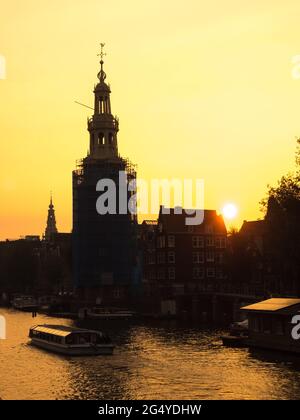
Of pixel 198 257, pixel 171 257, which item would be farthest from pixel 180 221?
pixel 198 257

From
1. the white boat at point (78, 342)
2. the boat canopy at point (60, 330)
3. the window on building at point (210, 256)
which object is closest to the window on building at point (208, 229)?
the window on building at point (210, 256)

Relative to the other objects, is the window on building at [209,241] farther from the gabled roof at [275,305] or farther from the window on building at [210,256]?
the gabled roof at [275,305]

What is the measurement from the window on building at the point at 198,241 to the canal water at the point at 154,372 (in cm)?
4946

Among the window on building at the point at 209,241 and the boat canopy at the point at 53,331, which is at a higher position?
the window on building at the point at 209,241

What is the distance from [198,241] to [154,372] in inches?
2922

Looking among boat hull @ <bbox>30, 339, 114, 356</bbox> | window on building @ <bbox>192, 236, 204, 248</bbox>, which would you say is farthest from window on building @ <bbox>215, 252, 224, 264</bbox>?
boat hull @ <bbox>30, 339, 114, 356</bbox>

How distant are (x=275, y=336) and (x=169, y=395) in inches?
918

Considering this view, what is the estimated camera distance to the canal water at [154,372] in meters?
52.8

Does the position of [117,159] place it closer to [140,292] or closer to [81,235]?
[81,235]

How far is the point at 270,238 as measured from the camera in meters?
90.1

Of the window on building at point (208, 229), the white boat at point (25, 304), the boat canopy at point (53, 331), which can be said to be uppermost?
the window on building at point (208, 229)

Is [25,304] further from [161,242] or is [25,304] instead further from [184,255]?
[184,255]

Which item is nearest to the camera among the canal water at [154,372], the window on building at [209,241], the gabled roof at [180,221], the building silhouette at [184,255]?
the canal water at [154,372]

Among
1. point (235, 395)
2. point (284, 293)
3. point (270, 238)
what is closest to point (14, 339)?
point (270, 238)
